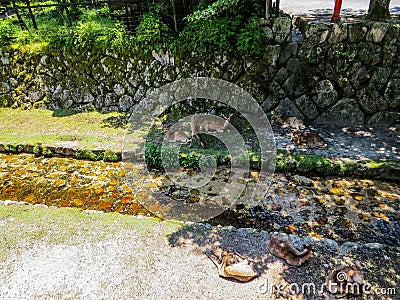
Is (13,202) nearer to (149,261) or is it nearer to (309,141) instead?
(149,261)

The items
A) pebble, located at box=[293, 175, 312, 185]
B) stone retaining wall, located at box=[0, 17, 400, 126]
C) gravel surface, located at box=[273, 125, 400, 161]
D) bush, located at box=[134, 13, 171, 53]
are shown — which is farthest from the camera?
bush, located at box=[134, 13, 171, 53]

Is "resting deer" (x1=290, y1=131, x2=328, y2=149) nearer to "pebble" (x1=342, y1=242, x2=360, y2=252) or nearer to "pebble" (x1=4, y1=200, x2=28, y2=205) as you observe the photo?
"pebble" (x1=342, y1=242, x2=360, y2=252)

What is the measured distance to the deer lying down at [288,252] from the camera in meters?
3.69

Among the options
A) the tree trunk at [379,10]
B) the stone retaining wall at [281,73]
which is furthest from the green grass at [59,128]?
the tree trunk at [379,10]

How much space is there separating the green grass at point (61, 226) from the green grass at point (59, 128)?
6.43 ft

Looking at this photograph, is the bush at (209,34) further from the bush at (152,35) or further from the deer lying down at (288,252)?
the deer lying down at (288,252)

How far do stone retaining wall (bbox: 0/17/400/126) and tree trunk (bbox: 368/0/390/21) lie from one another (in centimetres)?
48

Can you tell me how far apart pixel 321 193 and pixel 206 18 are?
4276mm

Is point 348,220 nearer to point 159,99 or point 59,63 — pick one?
point 159,99

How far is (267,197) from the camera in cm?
505

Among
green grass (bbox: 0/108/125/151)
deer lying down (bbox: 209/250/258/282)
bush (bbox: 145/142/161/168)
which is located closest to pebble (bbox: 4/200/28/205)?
green grass (bbox: 0/108/125/151)

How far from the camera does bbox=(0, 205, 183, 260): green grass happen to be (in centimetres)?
418

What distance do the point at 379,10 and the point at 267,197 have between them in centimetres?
488

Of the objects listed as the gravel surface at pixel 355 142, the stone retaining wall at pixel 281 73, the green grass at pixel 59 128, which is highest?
the stone retaining wall at pixel 281 73
